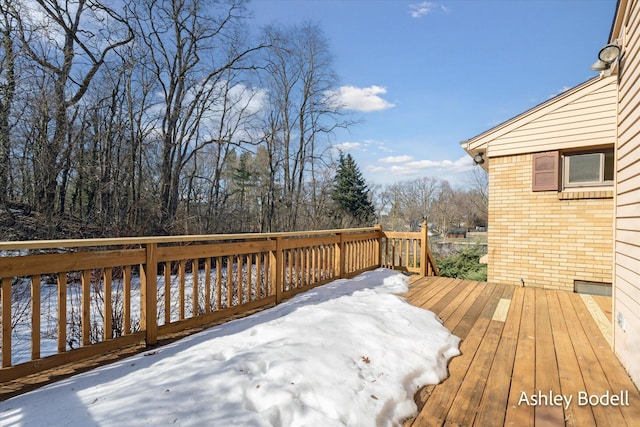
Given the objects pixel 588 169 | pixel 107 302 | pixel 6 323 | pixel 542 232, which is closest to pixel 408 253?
pixel 542 232

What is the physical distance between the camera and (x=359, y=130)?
50.2ft

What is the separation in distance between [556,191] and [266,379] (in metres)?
5.64

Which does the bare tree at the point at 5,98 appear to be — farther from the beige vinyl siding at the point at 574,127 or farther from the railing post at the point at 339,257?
the beige vinyl siding at the point at 574,127

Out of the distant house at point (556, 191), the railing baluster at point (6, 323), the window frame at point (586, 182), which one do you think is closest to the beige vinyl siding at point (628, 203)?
the distant house at point (556, 191)

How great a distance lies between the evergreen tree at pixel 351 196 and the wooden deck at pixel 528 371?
48.5ft

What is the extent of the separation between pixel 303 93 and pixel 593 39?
11501mm

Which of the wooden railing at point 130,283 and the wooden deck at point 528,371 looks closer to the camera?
the wooden deck at point 528,371

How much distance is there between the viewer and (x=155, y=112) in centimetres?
977

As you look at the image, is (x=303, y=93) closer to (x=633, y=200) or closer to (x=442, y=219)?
(x=633, y=200)

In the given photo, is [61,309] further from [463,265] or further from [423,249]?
[463,265]

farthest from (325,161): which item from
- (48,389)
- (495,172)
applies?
(48,389)

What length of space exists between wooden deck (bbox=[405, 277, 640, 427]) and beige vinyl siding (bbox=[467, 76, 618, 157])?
2692 millimetres

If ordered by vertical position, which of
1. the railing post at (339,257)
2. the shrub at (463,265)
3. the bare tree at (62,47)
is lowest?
the shrub at (463,265)

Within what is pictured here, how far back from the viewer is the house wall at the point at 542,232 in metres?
4.70
